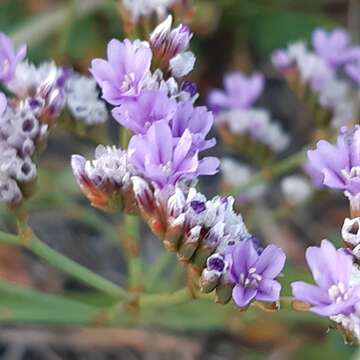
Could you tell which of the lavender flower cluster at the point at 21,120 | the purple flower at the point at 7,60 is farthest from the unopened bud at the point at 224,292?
the purple flower at the point at 7,60

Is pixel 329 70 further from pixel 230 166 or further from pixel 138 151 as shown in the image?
pixel 138 151

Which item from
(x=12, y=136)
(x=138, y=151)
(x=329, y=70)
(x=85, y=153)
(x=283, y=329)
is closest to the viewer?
(x=138, y=151)

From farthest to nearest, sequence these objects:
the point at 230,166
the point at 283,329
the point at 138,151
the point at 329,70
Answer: the point at 283,329 → the point at 230,166 → the point at 329,70 → the point at 138,151

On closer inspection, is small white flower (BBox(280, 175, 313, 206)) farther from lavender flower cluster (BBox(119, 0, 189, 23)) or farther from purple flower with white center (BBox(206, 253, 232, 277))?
purple flower with white center (BBox(206, 253, 232, 277))

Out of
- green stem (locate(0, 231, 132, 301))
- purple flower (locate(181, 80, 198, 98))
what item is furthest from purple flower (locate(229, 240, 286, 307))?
green stem (locate(0, 231, 132, 301))

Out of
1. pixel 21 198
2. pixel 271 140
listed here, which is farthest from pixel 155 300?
pixel 271 140

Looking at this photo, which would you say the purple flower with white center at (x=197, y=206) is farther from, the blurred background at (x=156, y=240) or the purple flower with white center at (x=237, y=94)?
the purple flower with white center at (x=237, y=94)
